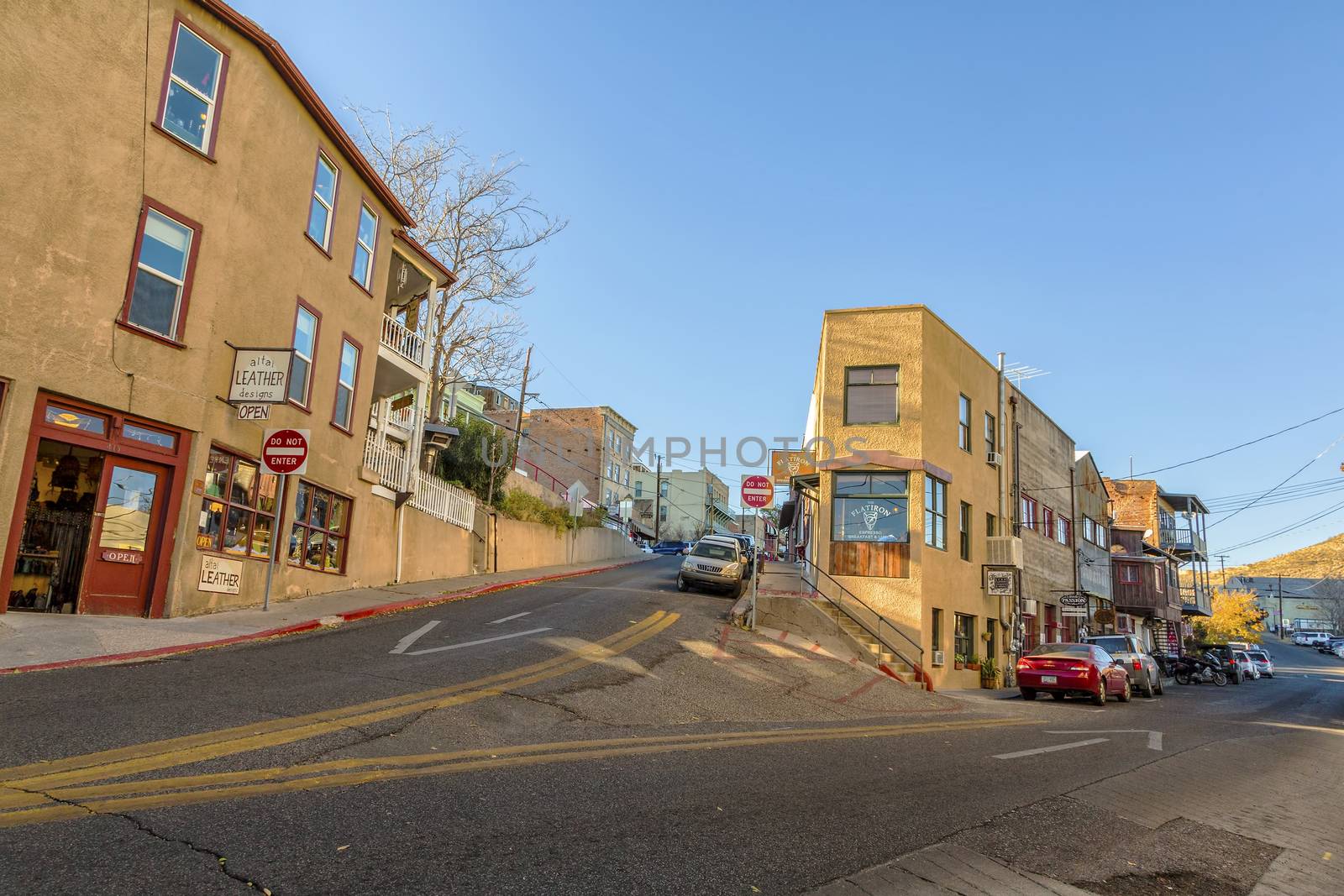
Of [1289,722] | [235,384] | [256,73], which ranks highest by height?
[256,73]

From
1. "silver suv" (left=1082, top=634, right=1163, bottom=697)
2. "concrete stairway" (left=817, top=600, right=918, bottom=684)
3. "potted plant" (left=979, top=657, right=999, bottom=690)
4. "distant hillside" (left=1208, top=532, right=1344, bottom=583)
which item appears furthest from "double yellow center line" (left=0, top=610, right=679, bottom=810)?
"distant hillside" (left=1208, top=532, right=1344, bottom=583)

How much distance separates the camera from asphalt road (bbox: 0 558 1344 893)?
4.05 m

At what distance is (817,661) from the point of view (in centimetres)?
1555

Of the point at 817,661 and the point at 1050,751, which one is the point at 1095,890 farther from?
the point at 817,661

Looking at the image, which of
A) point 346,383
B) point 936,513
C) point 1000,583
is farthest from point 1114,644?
point 346,383

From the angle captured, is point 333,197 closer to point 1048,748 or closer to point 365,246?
point 365,246

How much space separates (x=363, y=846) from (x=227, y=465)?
39.3 feet

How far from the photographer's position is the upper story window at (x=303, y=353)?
16281mm

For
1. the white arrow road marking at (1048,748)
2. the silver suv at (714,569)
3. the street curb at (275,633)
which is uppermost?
the silver suv at (714,569)

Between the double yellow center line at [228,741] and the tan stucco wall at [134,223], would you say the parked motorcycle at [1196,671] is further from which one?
the tan stucco wall at [134,223]

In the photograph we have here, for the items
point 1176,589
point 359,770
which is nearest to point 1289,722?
point 359,770

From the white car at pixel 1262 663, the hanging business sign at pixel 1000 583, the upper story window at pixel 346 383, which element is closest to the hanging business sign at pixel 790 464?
the hanging business sign at pixel 1000 583

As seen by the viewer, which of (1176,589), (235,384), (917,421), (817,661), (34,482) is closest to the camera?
(34,482)

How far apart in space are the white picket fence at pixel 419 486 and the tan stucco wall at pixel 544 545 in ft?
9.13
